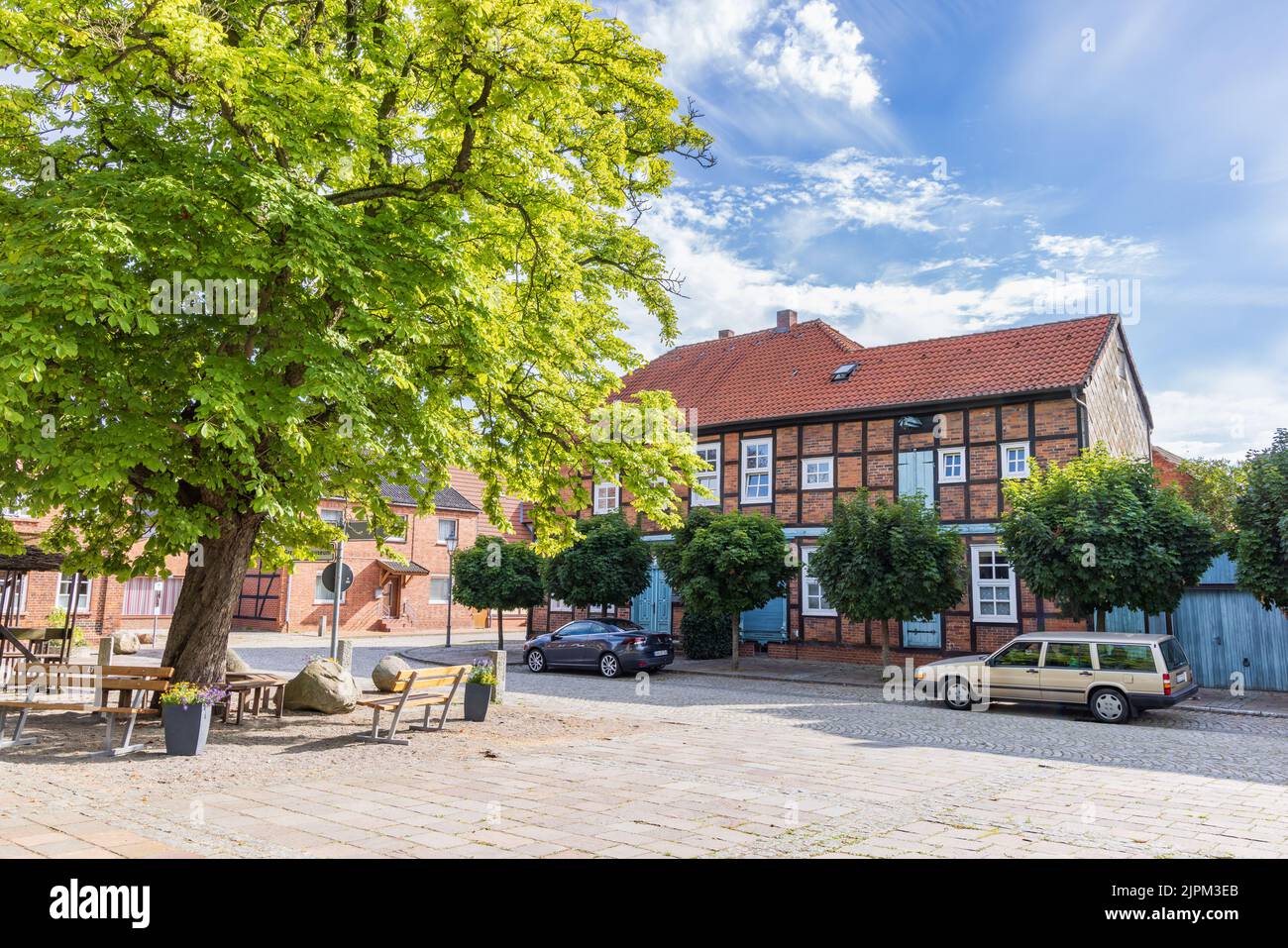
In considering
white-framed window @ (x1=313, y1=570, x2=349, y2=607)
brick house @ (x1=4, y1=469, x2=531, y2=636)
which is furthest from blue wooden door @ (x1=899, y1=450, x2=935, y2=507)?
white-framed window @ (x1=313, y1=570, x2=349, y2=607)

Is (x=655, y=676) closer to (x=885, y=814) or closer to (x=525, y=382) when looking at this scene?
(x=525, y=382)

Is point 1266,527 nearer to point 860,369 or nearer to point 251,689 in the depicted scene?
point 860,369

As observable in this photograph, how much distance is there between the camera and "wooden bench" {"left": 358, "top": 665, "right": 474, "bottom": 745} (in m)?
10.7

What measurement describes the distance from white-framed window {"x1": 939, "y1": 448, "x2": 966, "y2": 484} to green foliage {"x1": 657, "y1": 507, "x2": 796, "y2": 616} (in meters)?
4.62

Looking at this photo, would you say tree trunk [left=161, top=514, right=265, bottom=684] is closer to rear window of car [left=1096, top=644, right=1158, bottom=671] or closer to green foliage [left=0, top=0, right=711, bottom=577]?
green foliage [left=0, top=0, right=711, bottom=577]

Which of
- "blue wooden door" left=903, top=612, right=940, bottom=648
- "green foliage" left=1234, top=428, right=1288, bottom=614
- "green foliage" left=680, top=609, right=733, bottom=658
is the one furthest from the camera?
"green foliage" left=680, top=609, right=733, bottom=658

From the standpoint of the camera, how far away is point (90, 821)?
635 centimetres

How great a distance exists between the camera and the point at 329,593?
39781mm

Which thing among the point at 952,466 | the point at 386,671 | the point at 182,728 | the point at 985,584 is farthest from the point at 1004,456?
the point at 182,728

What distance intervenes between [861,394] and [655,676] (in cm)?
989

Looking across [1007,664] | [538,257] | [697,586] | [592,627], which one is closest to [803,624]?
[697,586]

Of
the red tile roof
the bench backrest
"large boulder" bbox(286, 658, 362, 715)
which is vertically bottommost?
"large boulder" bbox(286, 658, 362, 715)

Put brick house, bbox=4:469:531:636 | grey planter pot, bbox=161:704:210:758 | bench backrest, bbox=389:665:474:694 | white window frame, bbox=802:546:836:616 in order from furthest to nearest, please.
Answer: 1. brick house, bbox=4:469:531:636
2. white window frame, bbox=802:546:836:616
3. bench backrest, bbox=389:665:474:694
4. grey planter pot, bbox=161:704:210:758

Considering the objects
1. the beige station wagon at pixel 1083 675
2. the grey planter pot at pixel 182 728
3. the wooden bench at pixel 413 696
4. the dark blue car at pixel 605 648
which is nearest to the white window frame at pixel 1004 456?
the beige station wagon at pixel 1083 675
